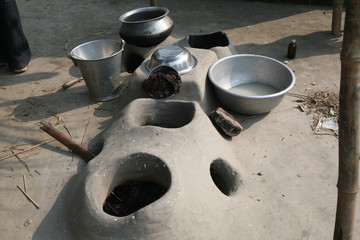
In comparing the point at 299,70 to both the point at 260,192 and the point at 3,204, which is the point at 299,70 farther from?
the point at 3,204

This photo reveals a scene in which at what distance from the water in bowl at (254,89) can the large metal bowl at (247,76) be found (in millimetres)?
11

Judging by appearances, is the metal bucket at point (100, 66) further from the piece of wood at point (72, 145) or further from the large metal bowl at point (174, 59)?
the piece of wood at point (72, 145)

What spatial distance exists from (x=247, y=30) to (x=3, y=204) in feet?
14.3

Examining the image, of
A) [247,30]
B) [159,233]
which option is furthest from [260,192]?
[247,30]

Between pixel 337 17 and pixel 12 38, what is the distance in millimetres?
4464

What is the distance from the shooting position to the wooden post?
510 centimetres

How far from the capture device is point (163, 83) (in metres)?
3.49

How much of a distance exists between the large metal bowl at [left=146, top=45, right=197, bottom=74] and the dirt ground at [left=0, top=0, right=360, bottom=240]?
729 mm

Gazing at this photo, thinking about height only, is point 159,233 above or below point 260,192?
above

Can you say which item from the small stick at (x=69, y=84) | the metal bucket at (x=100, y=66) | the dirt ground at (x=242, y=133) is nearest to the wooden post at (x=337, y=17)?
the dirt ground at (x=242, y=133)

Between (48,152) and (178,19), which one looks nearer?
(48,152)

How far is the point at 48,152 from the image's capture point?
3475 millimetres

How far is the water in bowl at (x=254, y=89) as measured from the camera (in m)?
4.02

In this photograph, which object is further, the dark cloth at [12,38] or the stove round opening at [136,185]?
the dark cloth at [12,38]
